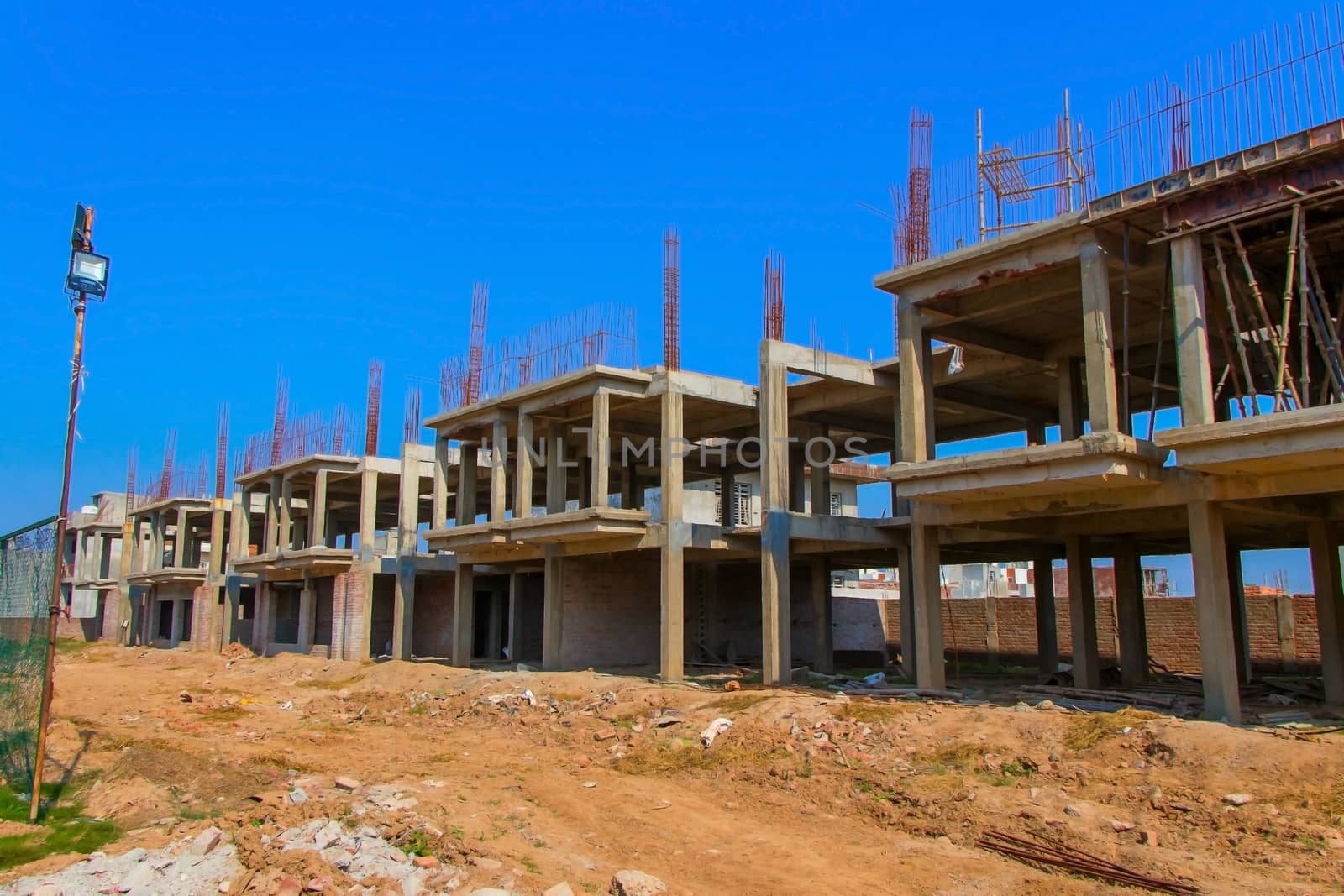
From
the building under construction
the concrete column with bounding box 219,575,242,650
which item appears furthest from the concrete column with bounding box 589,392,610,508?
the concrete column with bounding box 219,575,242,650

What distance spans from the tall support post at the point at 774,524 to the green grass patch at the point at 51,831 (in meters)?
12.2

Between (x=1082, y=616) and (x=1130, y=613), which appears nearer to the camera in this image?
(x=1082, y=616)

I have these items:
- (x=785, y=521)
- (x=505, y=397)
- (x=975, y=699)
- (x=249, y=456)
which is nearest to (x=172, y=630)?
(x=249, y=456)

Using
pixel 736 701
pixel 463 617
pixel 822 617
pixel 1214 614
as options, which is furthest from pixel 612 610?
pixel 1214 614

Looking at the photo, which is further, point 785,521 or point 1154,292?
point 785,521

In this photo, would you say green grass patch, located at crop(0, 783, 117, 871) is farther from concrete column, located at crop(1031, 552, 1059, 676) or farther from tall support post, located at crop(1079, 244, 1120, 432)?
concrete column, located at crop(1031, 552, 1059, 676)

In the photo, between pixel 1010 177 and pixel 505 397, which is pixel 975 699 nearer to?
pixel 1010 177

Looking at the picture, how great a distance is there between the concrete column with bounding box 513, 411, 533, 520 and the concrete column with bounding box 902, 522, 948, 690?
10.2 m

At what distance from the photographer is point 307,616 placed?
3597 centimetres

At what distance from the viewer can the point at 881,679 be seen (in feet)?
70.4

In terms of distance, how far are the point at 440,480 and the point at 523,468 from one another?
5028 millimetres

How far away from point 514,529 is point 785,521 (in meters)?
7.19

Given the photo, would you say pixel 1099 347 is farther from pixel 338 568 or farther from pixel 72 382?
pixel 338 568

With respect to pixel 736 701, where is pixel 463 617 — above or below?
above
